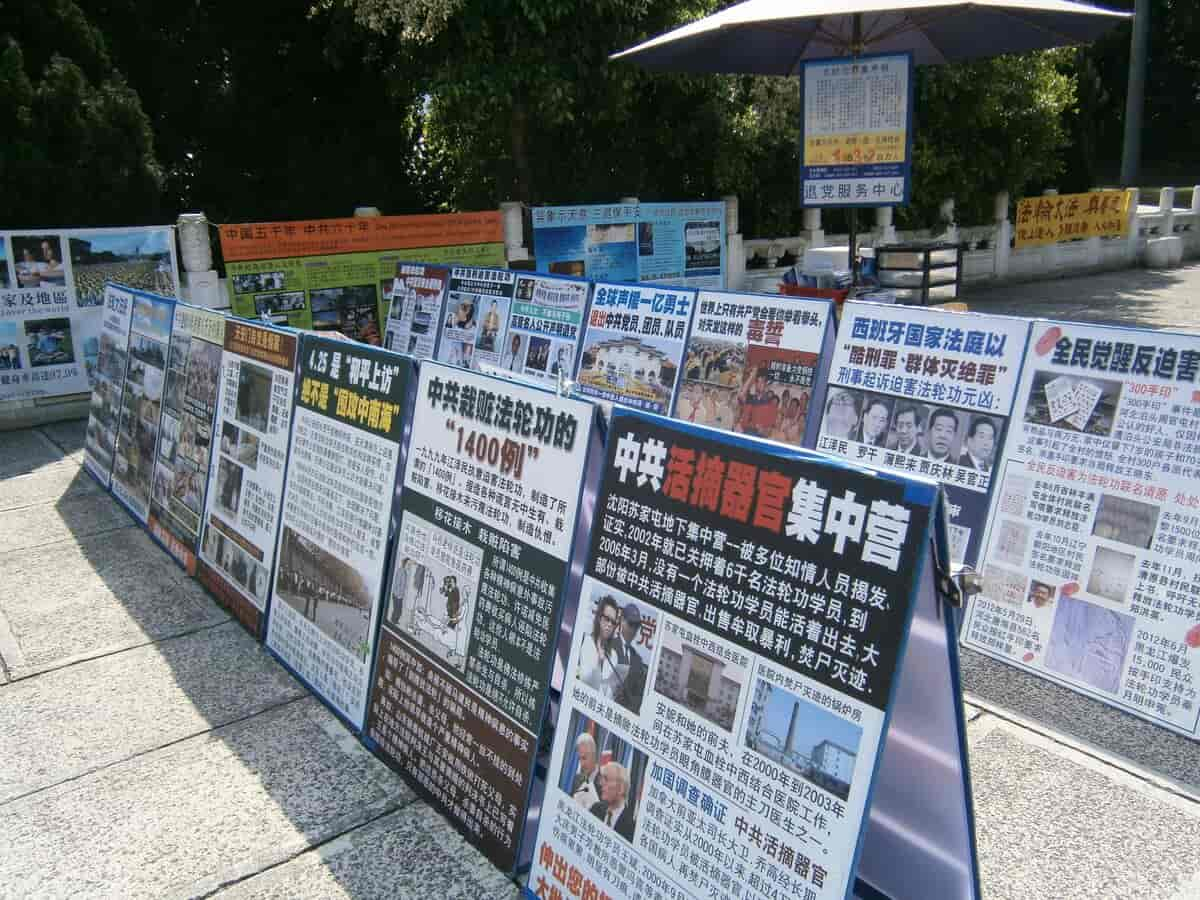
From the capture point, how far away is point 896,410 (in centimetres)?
480

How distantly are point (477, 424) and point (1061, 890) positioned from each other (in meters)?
2.45

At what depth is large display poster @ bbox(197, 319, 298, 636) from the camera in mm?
4582

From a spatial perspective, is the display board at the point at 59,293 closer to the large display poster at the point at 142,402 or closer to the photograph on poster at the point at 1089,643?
the large display poster at the point at 142,402

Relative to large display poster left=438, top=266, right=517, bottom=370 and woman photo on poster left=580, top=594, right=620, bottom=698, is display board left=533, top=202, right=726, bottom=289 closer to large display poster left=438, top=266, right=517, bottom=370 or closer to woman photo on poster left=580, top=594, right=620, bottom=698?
large display poster left=438, top=266, right=517, bottom=370

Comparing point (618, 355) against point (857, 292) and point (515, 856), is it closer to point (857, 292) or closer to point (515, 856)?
point (857, 292)

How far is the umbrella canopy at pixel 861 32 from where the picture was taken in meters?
7.17

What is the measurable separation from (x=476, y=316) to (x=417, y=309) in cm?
99

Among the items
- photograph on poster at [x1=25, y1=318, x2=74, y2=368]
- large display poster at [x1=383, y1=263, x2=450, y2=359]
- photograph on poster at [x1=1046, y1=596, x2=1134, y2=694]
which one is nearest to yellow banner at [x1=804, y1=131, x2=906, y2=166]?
large display poster at [x1=383, y1=263, x2=450, y2=359]

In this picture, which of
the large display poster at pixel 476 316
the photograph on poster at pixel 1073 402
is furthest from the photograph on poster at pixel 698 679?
the large display poster at pixel 476 316

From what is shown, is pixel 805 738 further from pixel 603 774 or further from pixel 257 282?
pixel 257 282

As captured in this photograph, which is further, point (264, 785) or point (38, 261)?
point (38, 261)

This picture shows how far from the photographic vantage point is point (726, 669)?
2.43 m

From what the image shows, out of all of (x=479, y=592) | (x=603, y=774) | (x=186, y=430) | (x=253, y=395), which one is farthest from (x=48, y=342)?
(x=603, y=774)

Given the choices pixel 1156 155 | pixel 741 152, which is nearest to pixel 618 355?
pixel 741 152
